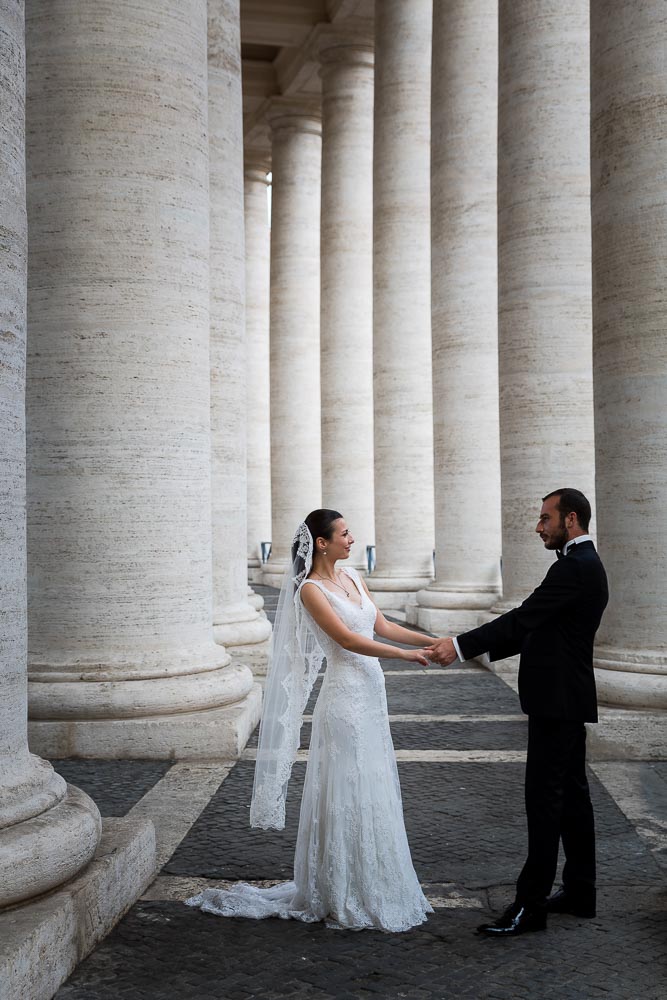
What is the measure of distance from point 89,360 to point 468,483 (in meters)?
27.0

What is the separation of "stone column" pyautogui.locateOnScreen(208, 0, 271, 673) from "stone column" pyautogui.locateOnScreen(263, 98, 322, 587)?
4571cm

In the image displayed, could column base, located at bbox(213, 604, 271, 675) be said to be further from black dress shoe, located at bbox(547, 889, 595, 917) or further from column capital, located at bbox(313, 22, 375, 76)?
column capital, located at bbox(313, 22, 375, 76)

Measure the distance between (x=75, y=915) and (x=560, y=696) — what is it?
6.58m

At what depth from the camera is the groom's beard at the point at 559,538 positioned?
14.9 meters

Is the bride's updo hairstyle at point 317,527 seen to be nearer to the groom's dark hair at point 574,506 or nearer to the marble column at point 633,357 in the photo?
the groom's dark hair at point 574,506

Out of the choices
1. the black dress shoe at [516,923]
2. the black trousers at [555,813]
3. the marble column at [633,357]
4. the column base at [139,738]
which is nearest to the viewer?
the black dress shoe at [516,923]

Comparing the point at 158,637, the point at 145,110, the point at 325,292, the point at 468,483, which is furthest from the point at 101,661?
the point at 325,292

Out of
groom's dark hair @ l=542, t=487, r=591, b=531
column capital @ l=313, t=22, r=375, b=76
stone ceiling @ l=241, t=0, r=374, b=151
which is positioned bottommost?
groom's dark hair @ l=542, t=487, r=591, b=531

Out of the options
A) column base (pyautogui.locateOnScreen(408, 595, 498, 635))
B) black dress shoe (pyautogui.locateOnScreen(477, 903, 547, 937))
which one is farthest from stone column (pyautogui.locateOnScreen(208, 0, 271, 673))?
black dress shoe (pyautogui.locateOnScreen(477, 903, 547, 937))

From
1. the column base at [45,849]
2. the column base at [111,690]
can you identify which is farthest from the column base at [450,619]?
the column base at [45,849]

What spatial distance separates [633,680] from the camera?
76.4 feet

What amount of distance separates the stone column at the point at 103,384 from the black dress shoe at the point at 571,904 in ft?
32.5

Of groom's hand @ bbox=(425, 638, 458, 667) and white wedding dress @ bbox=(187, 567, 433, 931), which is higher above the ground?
groom's hand @ bbox=(425, 638, 458, 667)

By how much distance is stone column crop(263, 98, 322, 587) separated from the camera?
7906 centimetres
